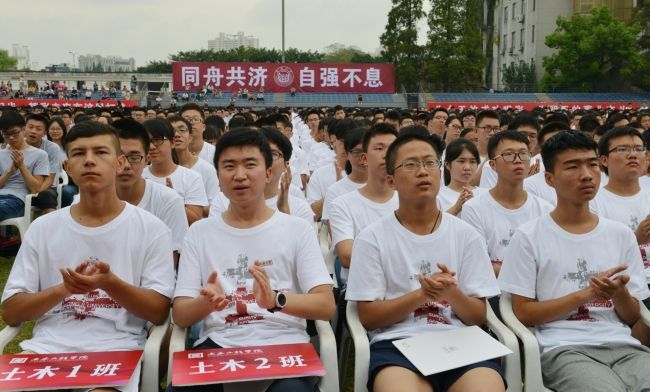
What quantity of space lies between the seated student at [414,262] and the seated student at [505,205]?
919 millimetres

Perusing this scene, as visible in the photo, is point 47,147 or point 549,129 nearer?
point 549,129

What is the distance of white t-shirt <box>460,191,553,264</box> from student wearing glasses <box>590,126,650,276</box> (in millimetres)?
342

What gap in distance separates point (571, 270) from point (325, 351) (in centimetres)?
116

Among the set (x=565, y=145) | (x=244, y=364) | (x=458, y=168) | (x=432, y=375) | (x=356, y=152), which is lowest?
(x=432, y=375)

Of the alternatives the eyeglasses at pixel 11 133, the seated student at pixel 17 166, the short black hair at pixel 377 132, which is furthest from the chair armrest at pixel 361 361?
the eyeglasses at pixel 11 133

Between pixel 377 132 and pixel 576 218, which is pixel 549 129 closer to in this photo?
pixel 377 132

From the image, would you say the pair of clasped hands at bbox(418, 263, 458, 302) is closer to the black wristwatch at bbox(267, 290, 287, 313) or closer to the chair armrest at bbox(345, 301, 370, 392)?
the chair armrest at bbox(345, 301, 370, 392)

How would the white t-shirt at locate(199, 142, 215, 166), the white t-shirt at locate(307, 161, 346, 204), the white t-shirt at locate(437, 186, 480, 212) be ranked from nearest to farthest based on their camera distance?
1. the white t-shirt at locate(437, 186, 480, 212)
2. the white t-shirt at locate(307, 161, 346, 204)
3. the white t-shirt at locate(199, 142, 215, 166)

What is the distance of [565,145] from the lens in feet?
9.68

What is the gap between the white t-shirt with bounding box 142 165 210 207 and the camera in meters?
4.62

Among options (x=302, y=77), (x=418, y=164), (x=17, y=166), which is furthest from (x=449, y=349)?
(x=302, y=77)

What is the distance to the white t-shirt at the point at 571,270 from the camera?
279cm

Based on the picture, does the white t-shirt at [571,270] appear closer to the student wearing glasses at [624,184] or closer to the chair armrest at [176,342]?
the student wearing glasses at [624,184]

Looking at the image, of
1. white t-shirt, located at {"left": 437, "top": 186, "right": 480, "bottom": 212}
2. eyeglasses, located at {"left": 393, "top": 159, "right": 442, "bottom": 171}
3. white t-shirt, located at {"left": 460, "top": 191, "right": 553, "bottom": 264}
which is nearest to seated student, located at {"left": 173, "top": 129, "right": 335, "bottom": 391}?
eyeglasses, located at {"left": 393, "top": 159, "right": 442, "bottom": 171}
